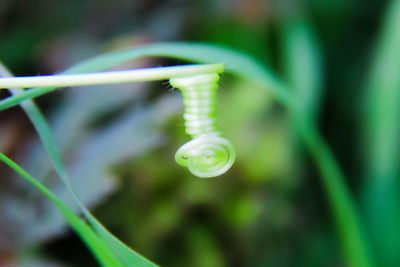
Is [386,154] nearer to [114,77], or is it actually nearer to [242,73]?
[242,73]

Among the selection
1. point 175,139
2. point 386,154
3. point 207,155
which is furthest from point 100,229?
point 386,154

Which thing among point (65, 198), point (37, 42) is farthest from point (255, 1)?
point (65, 198)

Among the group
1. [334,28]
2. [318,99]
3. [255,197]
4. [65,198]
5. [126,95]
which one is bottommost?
[65,198]

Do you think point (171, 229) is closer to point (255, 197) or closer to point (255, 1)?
point (255, 197)

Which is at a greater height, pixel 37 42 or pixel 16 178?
pixel 37 42

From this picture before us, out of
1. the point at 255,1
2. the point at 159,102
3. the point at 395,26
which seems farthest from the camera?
the point at 255,1

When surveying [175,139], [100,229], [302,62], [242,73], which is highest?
[302,62]

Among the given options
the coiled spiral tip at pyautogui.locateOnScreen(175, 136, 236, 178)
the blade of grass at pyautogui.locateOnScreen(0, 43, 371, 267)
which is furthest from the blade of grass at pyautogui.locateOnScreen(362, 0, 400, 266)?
the coiled spiral tip at pyautogui.locateOnScreen(175, 136, 236, 178)
